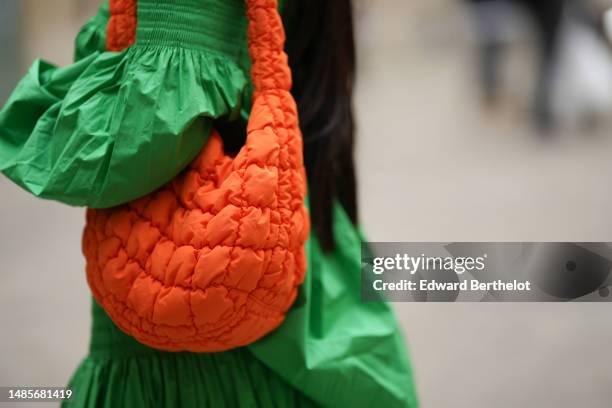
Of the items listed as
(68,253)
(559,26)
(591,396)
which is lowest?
(591,396)

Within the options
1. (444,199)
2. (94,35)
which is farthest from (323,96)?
(444,199)

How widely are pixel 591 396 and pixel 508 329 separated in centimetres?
13

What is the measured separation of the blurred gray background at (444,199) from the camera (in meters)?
0.99

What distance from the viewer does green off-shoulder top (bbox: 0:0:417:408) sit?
0.63 m

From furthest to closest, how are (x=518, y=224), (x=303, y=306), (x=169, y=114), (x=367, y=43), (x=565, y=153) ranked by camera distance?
(x=367, y=43) < (x=565, y=153) < (x=518, y=224) < (x=303, y=306) < (x=169, y=114)

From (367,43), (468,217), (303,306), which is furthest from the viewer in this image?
(367,43)

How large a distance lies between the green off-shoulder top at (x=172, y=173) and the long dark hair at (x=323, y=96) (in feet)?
0.19

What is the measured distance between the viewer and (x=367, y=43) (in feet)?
4.26

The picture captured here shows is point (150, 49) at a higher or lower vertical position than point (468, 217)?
higher

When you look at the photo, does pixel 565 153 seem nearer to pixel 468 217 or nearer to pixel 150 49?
pixel 468 217

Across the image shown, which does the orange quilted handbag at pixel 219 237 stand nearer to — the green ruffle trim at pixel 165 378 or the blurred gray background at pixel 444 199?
the green ruffle trim at pixel 165 378

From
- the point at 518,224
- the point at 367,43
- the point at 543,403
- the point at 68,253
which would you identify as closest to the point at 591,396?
the point at 543,403

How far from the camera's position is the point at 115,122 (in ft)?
2.05

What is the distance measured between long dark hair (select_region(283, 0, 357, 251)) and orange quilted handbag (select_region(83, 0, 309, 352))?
148 mm
